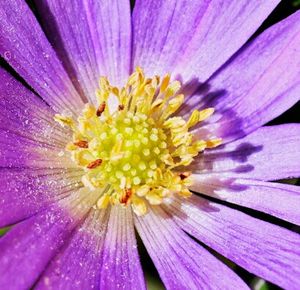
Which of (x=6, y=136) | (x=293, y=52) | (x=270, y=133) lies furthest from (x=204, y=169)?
(x=6, y=136)

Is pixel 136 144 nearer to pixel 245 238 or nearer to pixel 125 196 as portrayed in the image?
pixel 125 196

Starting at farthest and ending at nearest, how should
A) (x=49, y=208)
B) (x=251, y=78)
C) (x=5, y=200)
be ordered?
(x=251, y=78) < (x=49, y=208) < (x=5, y=200)

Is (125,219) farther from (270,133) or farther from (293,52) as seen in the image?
(293,52)

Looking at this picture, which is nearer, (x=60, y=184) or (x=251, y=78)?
(x=60, y=184)

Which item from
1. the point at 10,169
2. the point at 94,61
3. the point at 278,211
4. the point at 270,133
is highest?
the point at 94,61

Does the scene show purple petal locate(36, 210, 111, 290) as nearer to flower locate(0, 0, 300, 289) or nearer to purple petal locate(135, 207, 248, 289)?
flower locate(0, 0, 300, 289)

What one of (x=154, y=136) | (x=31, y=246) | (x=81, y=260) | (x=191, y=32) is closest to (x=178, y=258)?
(x=81, y=260)

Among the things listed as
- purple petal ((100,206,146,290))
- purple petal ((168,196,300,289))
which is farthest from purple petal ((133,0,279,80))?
purple petal ((100,206,146,290))
